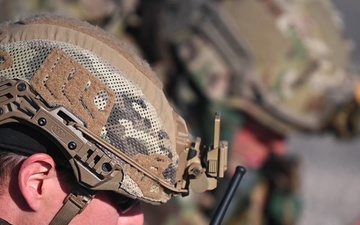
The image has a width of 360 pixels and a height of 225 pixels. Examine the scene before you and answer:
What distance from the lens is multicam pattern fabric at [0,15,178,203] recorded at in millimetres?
2430

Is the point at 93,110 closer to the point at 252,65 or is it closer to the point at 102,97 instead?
the point at 102,97

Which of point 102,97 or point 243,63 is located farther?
point 243,63

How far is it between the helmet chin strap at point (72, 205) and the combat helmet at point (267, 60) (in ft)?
12.6

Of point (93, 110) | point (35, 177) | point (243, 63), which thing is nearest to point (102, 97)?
point (93, 110)

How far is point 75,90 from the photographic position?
243 cm

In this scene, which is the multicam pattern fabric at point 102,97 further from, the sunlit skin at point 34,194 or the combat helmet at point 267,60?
the combat helmet at point 267,60

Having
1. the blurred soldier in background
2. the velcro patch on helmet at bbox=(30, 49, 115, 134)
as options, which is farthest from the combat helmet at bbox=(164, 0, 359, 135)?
the velcro patch on helmet at bbox=(30, 49, 115, 134)

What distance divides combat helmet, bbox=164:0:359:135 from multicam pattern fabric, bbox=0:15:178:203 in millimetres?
3767

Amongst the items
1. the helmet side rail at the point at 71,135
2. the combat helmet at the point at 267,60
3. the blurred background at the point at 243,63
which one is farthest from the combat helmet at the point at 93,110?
the combat helmet at the point at 267,60

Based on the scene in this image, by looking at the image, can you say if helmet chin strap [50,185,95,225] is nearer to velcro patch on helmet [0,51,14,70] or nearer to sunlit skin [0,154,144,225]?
sunlit skin [0,154,144,225]

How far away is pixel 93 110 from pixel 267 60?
397 centimetres

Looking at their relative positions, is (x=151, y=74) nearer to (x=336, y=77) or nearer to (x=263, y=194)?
(x=336, y=77)

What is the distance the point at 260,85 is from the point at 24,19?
385cm

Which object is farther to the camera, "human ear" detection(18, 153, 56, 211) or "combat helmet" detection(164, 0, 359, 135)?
"combat helmet" detection(164, 0, 359, 135)
